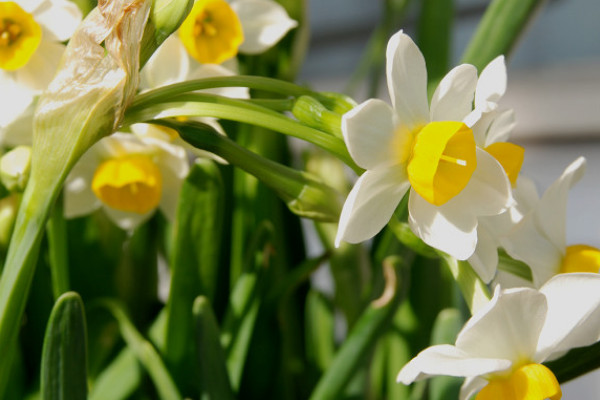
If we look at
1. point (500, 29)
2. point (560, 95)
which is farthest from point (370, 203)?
point (560, 95)

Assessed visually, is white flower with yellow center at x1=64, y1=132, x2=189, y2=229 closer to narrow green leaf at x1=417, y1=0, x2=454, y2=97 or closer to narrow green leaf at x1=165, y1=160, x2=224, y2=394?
narrow green leaf at x1=165, y1=160, x2=224, y2=394

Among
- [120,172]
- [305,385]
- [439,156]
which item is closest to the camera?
[439,156]

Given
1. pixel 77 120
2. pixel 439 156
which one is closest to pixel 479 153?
pixel 439 156

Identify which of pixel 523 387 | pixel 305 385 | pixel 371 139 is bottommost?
pixel 305 385

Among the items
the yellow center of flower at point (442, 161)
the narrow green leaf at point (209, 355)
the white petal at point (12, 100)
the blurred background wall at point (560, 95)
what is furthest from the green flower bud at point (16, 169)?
the blurred background wall at point (560, 95)

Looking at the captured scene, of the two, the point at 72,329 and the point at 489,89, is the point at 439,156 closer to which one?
the point at 489,89

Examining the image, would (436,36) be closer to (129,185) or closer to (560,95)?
(129,185)
